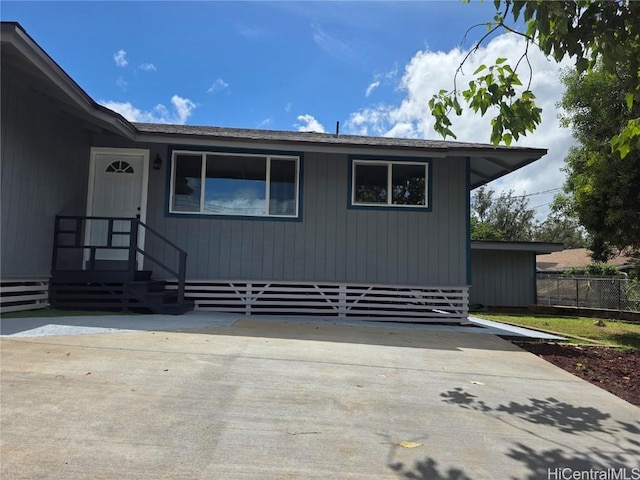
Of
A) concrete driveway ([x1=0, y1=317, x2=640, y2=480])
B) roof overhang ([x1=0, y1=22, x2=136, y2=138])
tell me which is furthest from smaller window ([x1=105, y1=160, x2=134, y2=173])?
concrete driveway ([x1=0, y1=317, x2=640, y2=480])

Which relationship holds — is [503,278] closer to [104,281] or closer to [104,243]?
[104,243]

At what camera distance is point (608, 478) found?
260 cm

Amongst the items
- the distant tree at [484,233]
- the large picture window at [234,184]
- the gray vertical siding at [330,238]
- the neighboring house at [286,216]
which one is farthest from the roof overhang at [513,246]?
the distant tree at [484,233]

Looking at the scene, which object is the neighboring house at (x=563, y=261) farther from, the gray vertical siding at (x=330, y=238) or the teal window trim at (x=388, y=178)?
the teal window trim at (x=388, y=178)

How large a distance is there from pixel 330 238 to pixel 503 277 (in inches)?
462

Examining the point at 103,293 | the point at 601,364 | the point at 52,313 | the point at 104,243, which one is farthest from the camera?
the point at 104,243

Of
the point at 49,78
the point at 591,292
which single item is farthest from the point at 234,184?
the point at 591,292

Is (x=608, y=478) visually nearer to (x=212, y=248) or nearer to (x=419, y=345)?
(x=419, y=345)

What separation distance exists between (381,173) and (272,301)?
3308 millimetres

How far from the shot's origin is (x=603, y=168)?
9.01 metres

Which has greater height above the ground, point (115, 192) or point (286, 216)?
point (115, 192)

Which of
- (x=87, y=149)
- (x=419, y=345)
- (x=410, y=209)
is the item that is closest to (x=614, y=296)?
(x=410, y=209)

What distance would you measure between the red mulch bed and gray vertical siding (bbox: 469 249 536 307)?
11.1 metres

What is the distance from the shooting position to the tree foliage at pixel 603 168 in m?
8.75
